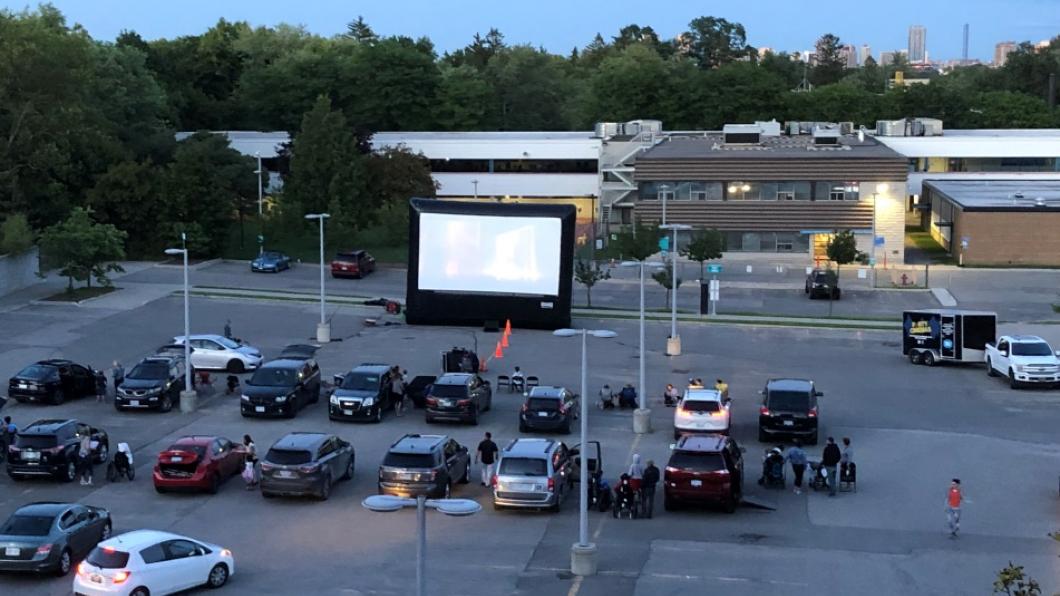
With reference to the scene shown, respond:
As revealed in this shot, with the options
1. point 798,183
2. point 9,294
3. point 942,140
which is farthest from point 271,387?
point 942,140

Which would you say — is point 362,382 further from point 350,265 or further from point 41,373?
point 350,265

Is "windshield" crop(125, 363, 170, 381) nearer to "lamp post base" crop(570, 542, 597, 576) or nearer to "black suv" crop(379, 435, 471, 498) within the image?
"black suv" crop(379, 435, 471, 498)

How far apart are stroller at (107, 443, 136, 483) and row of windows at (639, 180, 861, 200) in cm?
5105

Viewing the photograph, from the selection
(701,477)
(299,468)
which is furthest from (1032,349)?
(299,468)

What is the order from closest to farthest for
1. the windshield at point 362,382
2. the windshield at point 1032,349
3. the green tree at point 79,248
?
the windshield at point 362,382
the windshield at point 1032,349
the green tree at point 79,248

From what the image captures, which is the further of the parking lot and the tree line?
the tree line

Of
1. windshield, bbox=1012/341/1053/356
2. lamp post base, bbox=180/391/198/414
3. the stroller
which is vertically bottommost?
the stroller

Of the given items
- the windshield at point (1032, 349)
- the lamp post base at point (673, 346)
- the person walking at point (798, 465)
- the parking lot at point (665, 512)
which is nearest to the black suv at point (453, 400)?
the parking lot at point (665, 512)

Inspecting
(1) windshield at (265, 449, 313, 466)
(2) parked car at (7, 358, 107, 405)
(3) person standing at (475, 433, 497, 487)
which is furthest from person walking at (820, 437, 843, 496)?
(2) parked car at (7, 358, 107, 405)

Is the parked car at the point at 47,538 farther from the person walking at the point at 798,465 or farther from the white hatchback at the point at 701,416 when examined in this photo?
the white hatchback at the point at 701,416

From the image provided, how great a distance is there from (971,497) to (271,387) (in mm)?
18152

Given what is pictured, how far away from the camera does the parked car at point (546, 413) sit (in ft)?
118

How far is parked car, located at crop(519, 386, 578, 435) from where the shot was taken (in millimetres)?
35969

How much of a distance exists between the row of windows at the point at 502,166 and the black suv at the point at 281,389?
59013mm
